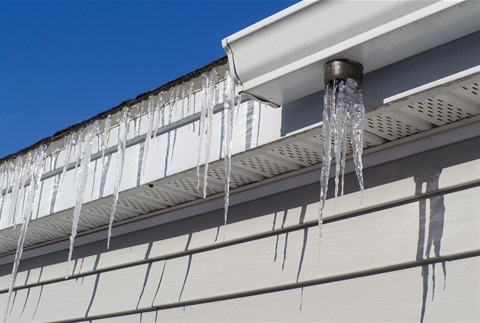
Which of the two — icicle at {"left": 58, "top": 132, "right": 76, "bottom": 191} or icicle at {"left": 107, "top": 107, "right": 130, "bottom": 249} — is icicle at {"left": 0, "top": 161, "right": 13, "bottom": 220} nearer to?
icicle at {"left": 58, "top": 132, "right": 76, "bottom": 191}

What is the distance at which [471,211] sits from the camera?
2.29 metres

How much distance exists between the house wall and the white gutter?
1.47 ft

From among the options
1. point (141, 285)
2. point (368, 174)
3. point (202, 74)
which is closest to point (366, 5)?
point (368, 174)

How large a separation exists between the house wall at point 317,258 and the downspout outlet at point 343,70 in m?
0.42

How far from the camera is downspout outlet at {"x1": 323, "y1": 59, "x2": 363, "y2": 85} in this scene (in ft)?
7.41

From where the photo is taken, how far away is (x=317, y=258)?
2.72m

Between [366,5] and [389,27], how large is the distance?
0.33ft

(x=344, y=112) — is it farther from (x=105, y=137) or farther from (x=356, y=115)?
(x=105, y=137)

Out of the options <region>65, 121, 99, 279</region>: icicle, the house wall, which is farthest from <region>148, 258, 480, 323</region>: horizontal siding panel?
<region>65, 121, 99, 279</region>: icicle

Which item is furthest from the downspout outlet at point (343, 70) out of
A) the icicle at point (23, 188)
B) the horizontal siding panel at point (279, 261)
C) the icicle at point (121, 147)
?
the icicle at point (23, 188)

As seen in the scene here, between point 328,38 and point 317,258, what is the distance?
2.99 feet

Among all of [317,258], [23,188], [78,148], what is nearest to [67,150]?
[78,148]

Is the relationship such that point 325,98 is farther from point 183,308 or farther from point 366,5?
point 183,308

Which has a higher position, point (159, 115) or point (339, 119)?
point (159, 115)
